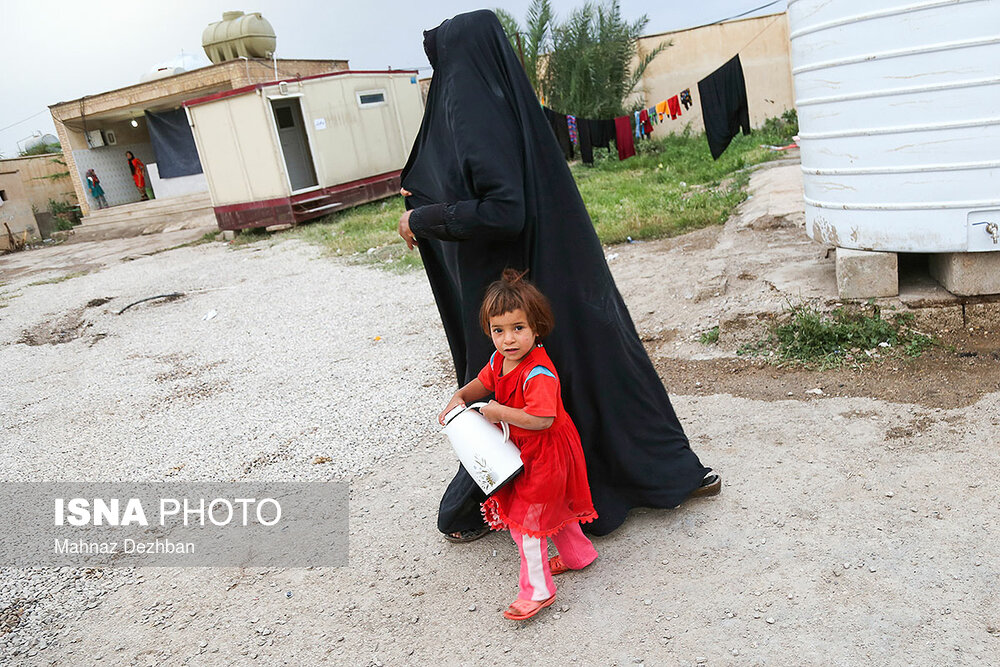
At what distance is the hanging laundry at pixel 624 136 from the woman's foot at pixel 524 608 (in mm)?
8879

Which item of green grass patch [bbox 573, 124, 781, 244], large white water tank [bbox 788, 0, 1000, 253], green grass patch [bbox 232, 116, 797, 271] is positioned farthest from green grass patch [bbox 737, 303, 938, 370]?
green grass patch [bbox 232, 116, 797, 271]

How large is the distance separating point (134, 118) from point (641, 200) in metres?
17.3

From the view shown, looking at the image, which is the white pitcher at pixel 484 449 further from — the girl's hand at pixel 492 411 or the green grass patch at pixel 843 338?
the green grass patch at pixel 843 338

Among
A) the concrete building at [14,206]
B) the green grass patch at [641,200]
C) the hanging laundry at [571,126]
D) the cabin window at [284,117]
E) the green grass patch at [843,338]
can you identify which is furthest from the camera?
the concrete building at [14,206]

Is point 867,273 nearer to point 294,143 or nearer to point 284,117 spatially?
point 294,143

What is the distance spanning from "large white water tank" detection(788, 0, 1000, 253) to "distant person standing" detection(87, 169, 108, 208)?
20750 mm

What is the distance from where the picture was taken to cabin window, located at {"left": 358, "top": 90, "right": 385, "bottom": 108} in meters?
14.1

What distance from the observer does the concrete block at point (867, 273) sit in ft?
11.9

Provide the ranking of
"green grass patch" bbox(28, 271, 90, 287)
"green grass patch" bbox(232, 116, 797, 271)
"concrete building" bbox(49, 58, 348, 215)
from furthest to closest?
Result: "concrete building" bbox(49, 58, 348, 215)
"green grass patch" bbox(28, 271, 90, 287)
"green grass patch" bbox(232, 116, 797, 271)

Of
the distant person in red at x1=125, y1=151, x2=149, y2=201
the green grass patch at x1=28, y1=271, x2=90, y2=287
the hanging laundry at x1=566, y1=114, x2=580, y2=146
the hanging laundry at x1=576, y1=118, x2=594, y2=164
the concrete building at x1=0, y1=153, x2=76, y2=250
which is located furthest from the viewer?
the distant person in red at x1=125, y1=151, x2=149, y2=201

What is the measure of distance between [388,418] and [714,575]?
2.17m

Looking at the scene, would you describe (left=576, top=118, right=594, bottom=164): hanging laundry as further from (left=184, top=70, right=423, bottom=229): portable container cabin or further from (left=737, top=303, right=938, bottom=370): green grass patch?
(left=737, top=303, right=938, bottom=370): green grass patch

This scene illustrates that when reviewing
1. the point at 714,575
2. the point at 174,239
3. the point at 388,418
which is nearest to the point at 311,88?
the point at 174,239

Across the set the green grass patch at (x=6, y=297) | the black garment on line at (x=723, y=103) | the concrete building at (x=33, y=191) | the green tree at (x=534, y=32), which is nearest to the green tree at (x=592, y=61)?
the green tree at (x=534, y=32)
